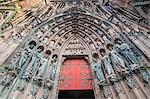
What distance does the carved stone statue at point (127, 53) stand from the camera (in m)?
6.41

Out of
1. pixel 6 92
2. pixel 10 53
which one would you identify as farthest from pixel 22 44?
pixel 6 92

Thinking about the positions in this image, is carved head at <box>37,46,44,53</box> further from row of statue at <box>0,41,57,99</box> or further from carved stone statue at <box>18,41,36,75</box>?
carved stone statue at <box>18,41,36,75</box>

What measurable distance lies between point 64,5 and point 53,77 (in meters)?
3.97

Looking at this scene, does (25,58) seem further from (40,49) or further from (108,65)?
(108,65)

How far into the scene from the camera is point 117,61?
6.85 metres

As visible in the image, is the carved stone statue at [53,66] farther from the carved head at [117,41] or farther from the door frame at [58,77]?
the carved head at [117,41]

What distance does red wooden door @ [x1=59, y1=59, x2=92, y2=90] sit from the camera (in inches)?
276

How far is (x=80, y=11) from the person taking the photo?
31.4 ft

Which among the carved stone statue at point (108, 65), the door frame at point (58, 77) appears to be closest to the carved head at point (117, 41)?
the carved stone statue at point (108, 65)

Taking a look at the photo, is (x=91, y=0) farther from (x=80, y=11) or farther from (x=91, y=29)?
(x=91, y=29)

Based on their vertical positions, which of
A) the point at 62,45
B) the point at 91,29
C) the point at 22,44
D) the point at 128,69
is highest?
the point at 91,29

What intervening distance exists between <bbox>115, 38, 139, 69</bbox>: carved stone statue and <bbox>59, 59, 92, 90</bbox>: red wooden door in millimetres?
1215

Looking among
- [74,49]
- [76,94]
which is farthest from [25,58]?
[74,49]

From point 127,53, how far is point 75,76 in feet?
5.59
